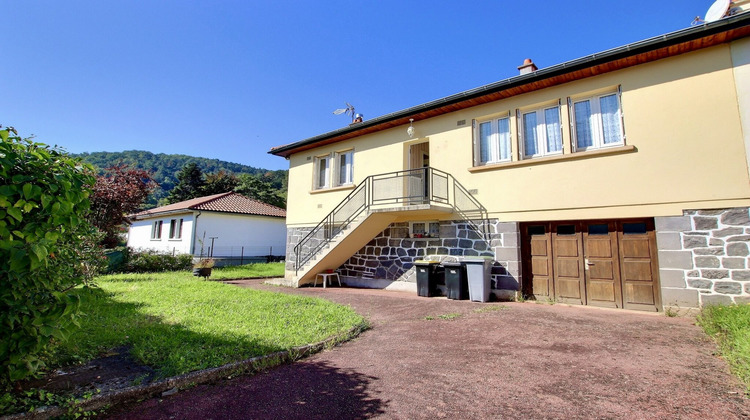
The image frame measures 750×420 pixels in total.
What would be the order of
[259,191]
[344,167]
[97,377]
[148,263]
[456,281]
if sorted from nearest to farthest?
[97,377] < [456,281] < [344,167] < [148,263] < [259,191]

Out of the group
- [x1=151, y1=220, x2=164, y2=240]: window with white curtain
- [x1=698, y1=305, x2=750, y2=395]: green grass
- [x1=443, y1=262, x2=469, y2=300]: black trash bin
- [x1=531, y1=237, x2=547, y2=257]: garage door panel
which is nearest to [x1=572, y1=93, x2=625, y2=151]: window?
[x1=531, y1=237, x2=547, y2=257]: garage door panel

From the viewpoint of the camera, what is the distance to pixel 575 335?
5.53 meters

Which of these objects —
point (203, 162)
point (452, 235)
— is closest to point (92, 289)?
point (452, 235)

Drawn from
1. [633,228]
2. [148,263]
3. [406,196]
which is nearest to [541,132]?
[633,228]

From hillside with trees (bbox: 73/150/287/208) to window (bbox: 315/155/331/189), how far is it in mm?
29043

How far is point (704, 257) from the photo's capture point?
268 inches

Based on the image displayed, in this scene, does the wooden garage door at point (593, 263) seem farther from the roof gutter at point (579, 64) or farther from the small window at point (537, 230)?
the roof gutter at point (579, 64)

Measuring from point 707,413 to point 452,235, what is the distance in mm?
7207

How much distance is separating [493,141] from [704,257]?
513cm

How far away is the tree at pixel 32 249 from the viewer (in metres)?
2.60

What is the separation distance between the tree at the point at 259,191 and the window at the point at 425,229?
107 feet

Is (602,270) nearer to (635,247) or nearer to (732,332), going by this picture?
(635,247)

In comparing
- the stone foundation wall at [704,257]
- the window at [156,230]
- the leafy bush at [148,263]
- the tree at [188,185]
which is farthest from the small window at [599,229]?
the tree at [188,185]

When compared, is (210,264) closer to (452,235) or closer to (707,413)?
(452,235)
